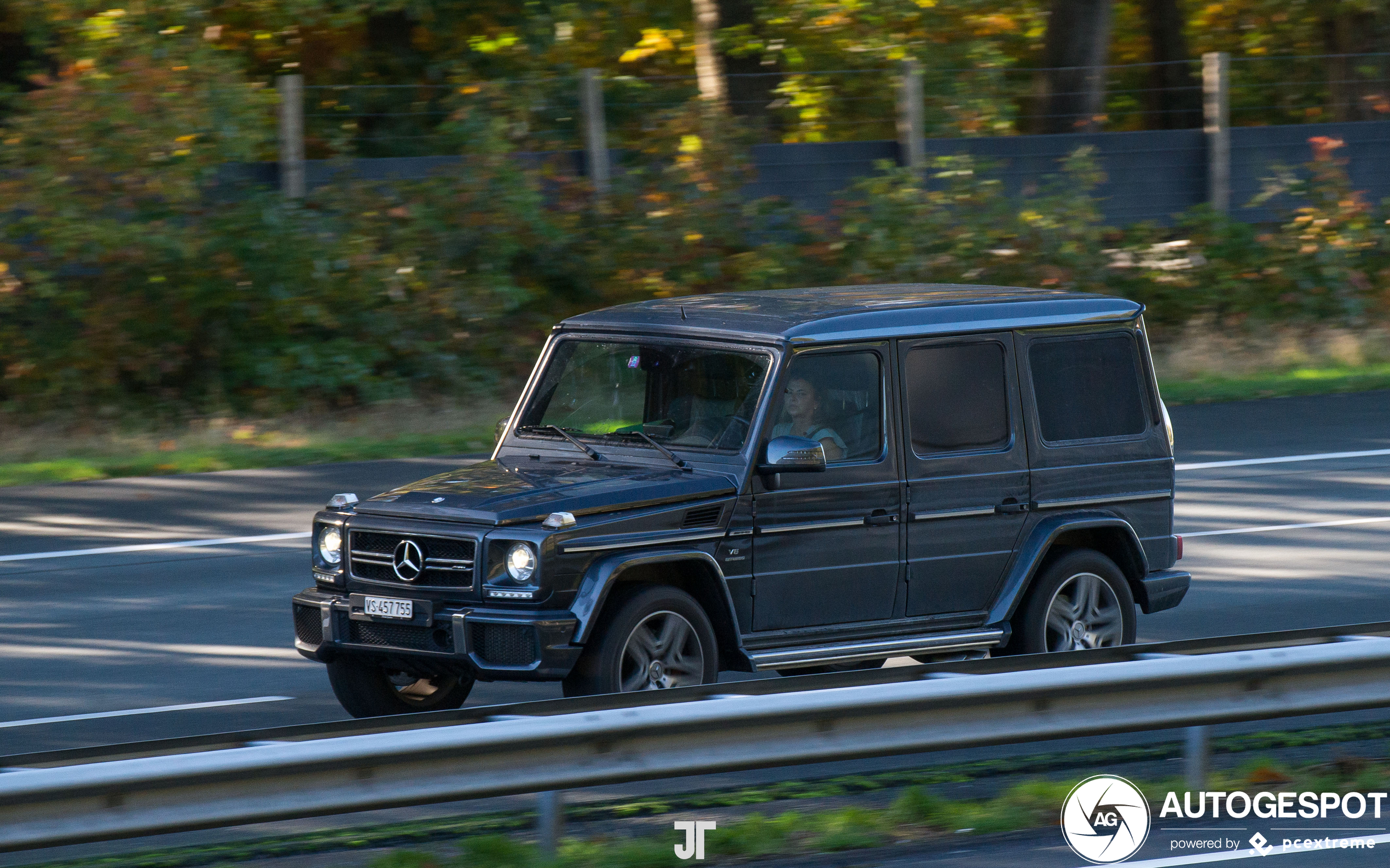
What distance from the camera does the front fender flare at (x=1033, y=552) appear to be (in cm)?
883

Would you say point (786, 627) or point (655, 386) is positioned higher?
point (655, 386)

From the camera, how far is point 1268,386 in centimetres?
1984

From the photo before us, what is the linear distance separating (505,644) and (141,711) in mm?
2254

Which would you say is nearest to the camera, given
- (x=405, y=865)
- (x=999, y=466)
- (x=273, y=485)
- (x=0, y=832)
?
(x=0, y=832)

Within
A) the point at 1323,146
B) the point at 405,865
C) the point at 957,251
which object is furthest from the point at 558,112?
the point at 405,865

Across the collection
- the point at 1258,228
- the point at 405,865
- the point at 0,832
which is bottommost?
the point at 1258,228

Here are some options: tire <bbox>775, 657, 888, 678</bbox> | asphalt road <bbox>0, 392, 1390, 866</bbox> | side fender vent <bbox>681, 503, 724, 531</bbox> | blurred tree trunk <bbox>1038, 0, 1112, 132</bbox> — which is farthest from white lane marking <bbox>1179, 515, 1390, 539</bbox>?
blurred tree trunk <bbox>1038, 0, 1112, 132</bbox>

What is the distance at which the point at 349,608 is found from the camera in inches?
312

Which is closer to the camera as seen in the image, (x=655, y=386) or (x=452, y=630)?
(x=452, y=630)

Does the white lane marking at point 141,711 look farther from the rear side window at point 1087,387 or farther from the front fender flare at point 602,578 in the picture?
the rear side window at point 1087,387

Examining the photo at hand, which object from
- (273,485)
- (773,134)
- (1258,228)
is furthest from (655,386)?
(1258,228)

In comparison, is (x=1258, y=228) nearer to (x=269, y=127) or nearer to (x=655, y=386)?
(x=269, y=127)

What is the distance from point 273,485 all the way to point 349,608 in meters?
7.26

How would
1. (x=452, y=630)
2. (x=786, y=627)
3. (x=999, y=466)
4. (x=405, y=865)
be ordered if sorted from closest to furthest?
(x=405, y=865) → (x=452, y=630) → (x=786, y=627) → (x=999, y=466)
